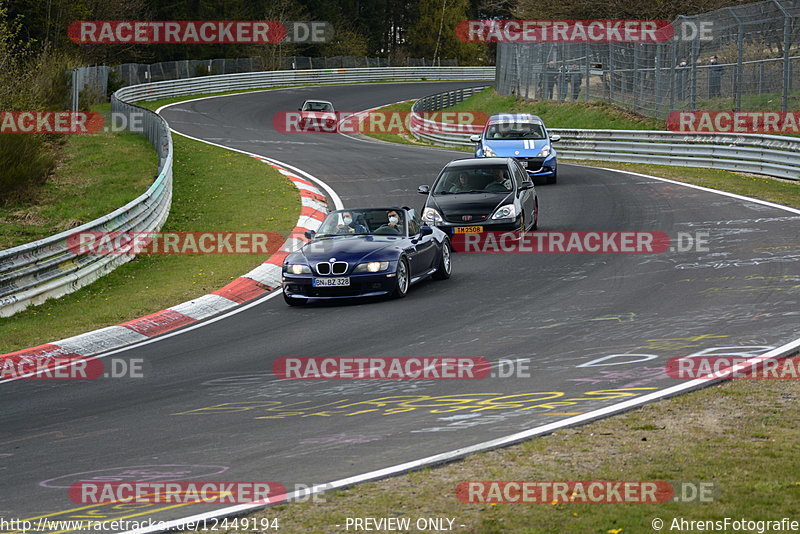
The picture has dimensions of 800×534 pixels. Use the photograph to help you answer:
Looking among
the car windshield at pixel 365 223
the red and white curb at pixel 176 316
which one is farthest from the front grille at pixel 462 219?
the red and white curb at pixel 176 316

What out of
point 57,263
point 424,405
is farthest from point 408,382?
point 57,263

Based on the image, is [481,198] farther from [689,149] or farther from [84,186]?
[84,186]

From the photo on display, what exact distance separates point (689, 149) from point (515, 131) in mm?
5389

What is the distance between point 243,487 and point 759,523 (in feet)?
10.1

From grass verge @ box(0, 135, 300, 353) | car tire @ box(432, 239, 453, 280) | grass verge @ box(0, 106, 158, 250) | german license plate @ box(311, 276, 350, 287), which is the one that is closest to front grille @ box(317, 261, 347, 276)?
german license plate @ box(311, 276, 350, 287)

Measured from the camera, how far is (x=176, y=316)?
1374 centimetres

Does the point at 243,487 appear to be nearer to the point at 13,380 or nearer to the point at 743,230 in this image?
the point at 13,380

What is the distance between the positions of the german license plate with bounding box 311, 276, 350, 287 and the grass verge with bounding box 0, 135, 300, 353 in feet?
7.03

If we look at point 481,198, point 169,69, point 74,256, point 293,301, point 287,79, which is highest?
point 169,69

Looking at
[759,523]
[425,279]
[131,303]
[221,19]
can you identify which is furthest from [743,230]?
[221,19]

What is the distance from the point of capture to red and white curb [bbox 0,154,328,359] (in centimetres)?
1216

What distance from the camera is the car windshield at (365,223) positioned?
49.2 feet

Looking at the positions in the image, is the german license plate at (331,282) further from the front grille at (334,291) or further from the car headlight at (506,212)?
the car headlight at (506,212)

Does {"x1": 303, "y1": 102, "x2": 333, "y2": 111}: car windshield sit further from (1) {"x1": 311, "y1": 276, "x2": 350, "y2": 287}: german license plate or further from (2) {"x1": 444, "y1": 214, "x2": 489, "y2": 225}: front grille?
(1) {"x1": 311, "y1": 276, "x2": 350, "y2": 287}: german license plate
